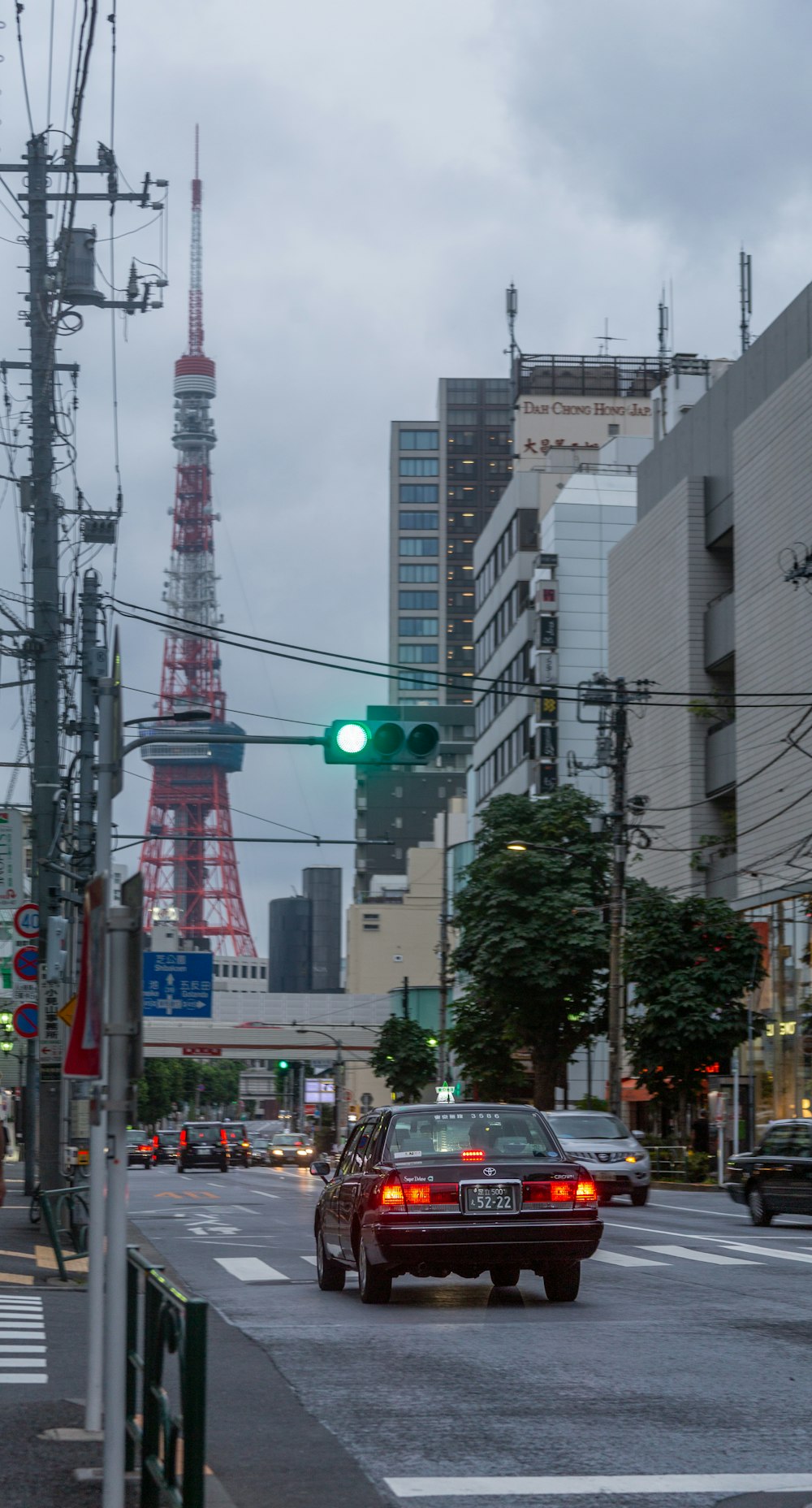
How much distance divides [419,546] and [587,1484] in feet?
610

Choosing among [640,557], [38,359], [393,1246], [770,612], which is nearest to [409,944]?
[640,557]

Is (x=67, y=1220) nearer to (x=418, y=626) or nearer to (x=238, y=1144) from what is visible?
(x=238, y=1144)

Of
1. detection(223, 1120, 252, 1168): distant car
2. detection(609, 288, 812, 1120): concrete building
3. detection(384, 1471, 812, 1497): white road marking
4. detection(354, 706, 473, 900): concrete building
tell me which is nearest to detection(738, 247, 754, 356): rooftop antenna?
detection(609, 288, 812, 1120): concrete building

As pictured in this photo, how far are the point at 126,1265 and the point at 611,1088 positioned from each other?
117 feet

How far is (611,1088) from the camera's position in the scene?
138 feet

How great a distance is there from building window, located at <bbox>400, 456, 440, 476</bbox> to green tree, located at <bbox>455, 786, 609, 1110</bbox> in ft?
445

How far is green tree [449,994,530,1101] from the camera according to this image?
57.2m

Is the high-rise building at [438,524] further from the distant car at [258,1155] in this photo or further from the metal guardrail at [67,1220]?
the metal guardrail at [67,1220]

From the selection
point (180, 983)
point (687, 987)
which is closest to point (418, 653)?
point (180, 983)

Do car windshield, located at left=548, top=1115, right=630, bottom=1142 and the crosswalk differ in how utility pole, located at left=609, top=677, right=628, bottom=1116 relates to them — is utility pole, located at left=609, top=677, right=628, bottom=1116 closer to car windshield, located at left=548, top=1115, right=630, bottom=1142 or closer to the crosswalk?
car windshield, located at left=548, top=1115, right=630, bottom=1142

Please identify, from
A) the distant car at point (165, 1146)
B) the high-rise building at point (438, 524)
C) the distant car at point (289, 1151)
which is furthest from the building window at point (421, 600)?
the distant car at point (165, 1146)

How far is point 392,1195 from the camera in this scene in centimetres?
1472

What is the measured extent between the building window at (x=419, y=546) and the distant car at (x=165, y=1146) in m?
112

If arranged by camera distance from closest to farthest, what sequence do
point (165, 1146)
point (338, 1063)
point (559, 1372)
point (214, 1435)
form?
1. point (214, 1435)
2. point (559, 1372)
3. point (165, 1146)
4. point (338, 1063)
